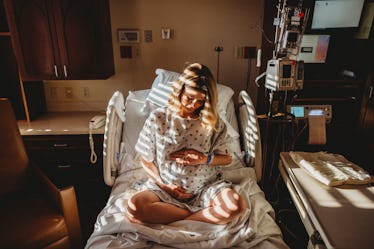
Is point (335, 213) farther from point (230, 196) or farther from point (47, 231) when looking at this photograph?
point (47, 231)

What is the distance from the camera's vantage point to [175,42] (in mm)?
2234

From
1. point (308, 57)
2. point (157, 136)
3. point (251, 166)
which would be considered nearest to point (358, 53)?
point (308, 57)

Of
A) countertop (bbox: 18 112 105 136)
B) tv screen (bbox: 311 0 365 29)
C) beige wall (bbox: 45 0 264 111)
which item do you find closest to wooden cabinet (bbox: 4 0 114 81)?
beige wall (bbox: 45 0 264 111)

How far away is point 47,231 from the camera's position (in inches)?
52.0

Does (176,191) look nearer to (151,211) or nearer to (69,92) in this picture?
(151,211)

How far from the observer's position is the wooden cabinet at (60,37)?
1857 millimetres

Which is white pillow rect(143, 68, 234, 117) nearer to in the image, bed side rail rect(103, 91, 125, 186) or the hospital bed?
the hospital bed

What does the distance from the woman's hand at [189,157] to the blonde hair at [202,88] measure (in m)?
0.15

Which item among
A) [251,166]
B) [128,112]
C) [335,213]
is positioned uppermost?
[128,112]

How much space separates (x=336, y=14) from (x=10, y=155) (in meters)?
2.48

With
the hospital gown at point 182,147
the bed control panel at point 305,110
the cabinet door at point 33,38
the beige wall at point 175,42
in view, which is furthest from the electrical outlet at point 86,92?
the bed control panel at point 305,110

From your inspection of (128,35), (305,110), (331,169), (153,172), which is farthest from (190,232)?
(128,35)

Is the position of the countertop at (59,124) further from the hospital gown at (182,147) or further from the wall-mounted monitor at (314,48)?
the wall-mounted monitor at (314,48)

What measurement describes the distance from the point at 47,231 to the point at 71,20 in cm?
145
